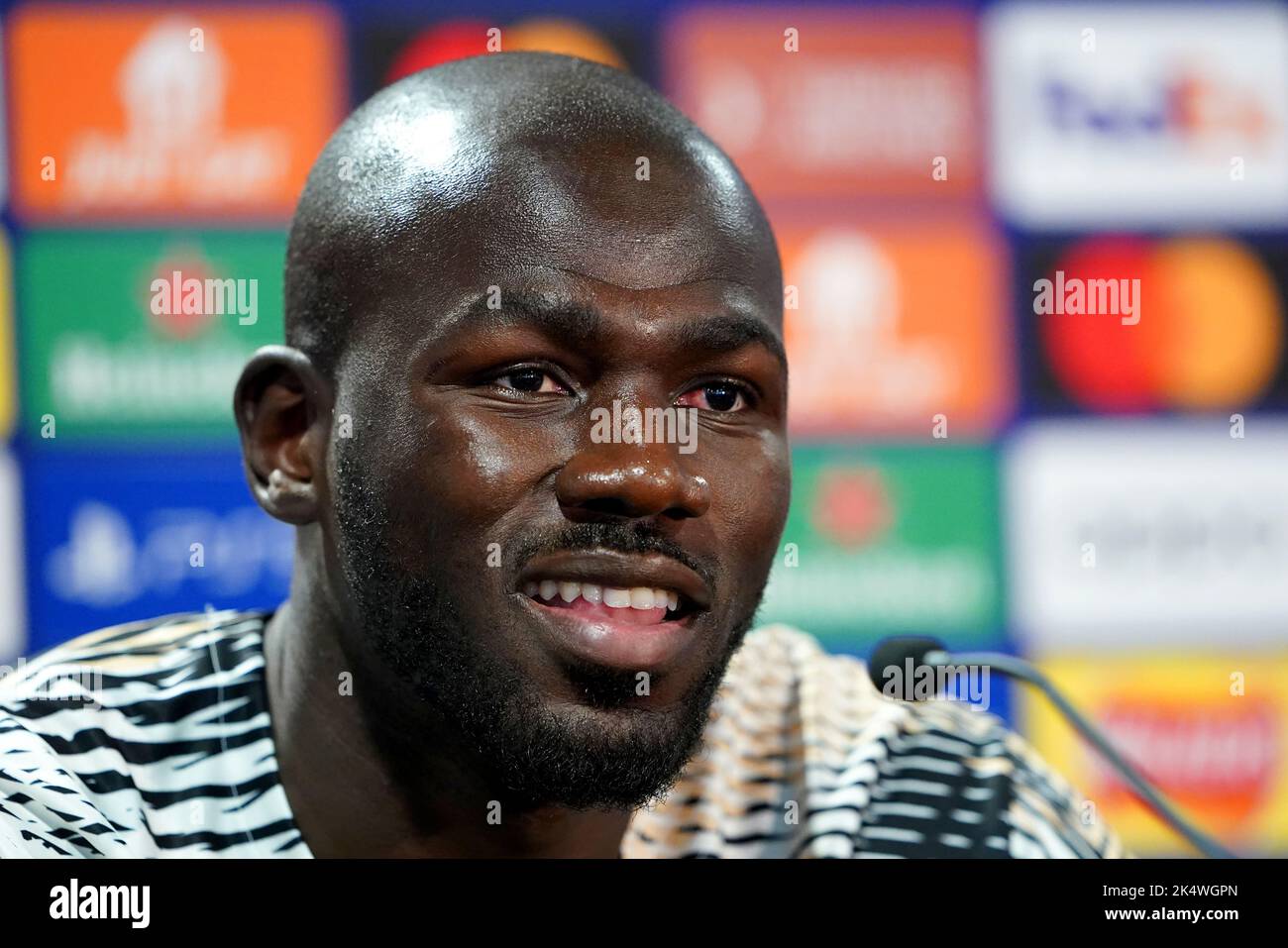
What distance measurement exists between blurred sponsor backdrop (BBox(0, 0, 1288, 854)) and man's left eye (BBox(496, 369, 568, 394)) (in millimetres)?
1723

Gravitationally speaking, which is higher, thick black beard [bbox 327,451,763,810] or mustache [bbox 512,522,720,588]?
mustache [bbox 512,522,720,588]

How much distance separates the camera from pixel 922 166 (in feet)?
11.1

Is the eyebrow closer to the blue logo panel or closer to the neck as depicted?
the neck

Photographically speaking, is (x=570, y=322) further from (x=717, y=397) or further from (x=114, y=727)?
(x=114, y=727)

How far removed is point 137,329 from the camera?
10.5ft

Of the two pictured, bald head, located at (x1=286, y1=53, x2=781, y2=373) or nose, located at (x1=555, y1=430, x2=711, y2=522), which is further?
bald head, located at (x1=286, y1=53, x2=781, y2=373)

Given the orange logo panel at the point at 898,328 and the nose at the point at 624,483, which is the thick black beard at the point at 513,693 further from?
the orange logo panel at the point at 898,328

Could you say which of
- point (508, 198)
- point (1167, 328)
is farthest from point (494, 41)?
point (508, 198)

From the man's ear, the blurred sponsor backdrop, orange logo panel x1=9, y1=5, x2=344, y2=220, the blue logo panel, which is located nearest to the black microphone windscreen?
the man's ear

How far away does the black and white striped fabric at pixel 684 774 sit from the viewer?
162cm

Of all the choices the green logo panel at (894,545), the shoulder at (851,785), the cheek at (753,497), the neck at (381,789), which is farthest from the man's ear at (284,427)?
the green logo panel at (894,545)

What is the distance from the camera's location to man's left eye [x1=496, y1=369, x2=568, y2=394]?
1553 millimetres

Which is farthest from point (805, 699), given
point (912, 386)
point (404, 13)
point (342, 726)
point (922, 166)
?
point (404, 13)

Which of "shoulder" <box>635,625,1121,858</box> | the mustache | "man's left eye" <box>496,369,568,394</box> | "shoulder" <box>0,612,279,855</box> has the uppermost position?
"man's left eye" <box>496,369,568,394</box>
